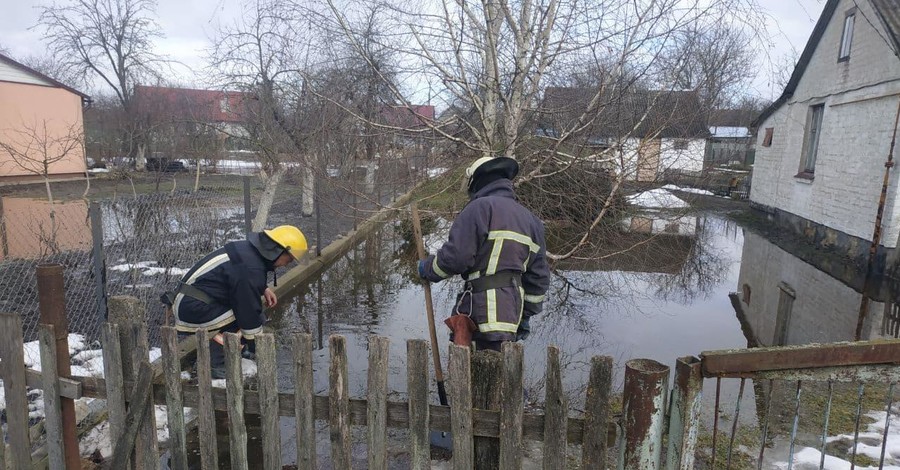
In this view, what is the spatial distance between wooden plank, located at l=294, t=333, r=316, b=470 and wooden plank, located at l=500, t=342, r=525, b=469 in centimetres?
80

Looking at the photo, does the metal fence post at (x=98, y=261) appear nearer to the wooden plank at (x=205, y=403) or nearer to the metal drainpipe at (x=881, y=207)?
the wooden plank at (x=205, y=403)

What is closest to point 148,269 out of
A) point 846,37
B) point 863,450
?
point 863,450

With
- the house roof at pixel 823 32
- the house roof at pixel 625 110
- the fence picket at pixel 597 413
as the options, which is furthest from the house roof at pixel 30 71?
the house roof at pixel 823 32

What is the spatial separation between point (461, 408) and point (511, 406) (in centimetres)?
20

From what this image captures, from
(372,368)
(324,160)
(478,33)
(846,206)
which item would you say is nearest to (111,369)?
(372,368)

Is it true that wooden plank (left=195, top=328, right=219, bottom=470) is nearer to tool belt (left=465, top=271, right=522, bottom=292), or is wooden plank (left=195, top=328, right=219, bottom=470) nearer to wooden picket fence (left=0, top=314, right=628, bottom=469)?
wooden picket fence (left=0, top=314, right=628, bottom=469)

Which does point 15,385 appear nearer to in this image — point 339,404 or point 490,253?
point 339,404

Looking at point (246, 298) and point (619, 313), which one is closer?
point (246, 298)

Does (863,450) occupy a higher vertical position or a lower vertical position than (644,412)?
lower

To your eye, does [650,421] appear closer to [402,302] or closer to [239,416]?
[239,416]

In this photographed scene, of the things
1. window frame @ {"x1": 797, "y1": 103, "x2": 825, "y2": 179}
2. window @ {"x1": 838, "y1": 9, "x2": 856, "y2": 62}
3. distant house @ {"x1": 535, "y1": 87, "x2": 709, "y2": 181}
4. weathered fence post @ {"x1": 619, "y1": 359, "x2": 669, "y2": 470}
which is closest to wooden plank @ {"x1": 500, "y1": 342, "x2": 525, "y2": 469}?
weathered fence post @ {"x1": 619, "y1": 359, "x2": 669, "y2": 470}

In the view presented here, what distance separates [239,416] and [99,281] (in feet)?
8.60

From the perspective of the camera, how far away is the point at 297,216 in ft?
48.5

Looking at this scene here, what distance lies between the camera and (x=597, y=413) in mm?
1931
